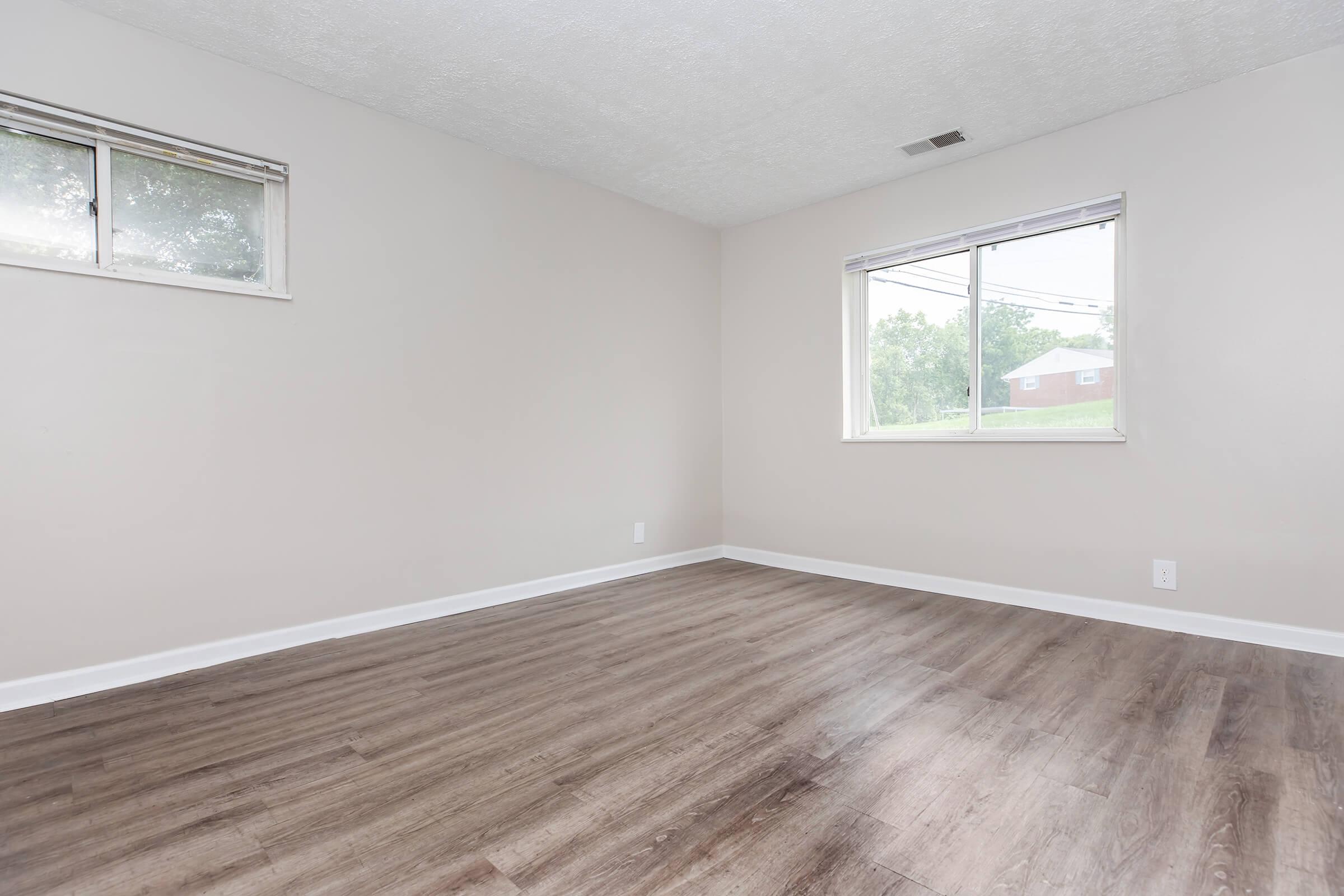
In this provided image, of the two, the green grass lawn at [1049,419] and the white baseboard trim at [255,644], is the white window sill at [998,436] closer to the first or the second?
the green grass lawn at [1049,419]

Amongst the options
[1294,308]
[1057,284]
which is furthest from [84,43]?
[1294,308]

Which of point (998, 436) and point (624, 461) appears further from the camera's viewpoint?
point (624, 461)

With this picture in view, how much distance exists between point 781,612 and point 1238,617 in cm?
215

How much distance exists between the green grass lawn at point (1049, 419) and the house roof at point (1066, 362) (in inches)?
7.8

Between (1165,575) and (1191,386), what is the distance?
952mm

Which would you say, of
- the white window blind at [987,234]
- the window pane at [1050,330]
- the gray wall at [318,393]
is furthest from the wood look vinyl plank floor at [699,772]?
the white window blind at [987,234]

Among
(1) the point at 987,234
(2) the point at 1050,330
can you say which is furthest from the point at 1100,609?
(1) the point at 987,234

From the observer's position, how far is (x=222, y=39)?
8.78 feet

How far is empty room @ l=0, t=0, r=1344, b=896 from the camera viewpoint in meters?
1.63

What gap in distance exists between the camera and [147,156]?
2.67m

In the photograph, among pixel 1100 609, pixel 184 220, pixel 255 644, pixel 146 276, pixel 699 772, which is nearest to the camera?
pixel 699 772

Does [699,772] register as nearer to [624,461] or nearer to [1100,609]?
[1100,609]

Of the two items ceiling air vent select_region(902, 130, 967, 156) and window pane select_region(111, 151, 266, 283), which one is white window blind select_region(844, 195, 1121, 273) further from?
window pane select_region(111, 151, 266, 283)

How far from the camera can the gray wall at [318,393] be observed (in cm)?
245
